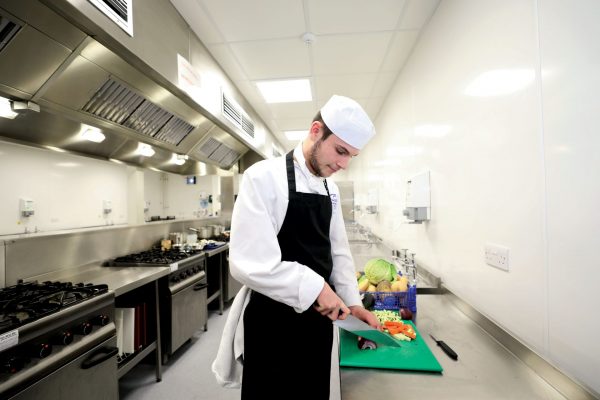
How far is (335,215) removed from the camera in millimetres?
1371

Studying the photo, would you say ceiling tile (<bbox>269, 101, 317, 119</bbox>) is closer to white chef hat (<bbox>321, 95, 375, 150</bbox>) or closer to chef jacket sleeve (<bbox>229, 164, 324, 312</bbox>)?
white chef hat (<bbox>321, 95, 375, 150</bbox>)

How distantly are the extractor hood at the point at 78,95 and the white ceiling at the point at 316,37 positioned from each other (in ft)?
2.00

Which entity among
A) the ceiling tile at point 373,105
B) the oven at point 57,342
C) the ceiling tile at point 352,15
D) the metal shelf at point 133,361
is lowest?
the metal shelf at point 133,361

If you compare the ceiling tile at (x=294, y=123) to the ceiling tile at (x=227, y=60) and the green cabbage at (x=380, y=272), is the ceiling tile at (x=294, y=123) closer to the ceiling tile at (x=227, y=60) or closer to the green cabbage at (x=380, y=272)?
the ceiling tile at (x=227, y=60)

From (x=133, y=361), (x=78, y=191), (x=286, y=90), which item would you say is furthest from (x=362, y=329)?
(x=78, y=191)

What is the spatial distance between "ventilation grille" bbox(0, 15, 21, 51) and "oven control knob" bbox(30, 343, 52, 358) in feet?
4.73

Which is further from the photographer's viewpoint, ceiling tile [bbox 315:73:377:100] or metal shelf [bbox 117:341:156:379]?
ceiling tile [bbox 315:73:377:100]

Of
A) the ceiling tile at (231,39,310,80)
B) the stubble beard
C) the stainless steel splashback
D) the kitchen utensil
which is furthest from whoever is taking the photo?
the kitchen utensil

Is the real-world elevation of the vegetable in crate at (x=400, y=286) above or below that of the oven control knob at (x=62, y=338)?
above

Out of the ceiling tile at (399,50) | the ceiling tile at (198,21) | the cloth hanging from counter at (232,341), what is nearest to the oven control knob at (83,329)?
the cloth hanging from counter at (232,341)

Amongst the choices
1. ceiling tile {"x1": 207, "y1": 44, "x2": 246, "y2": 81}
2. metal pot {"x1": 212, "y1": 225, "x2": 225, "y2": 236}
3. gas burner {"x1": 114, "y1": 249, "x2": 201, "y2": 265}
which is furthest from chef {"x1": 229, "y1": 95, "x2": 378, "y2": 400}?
metal pot {"x1": 212, "y1": 225, "x2": 225, "y2": 236}

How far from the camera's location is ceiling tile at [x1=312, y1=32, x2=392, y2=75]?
2439 millimetres

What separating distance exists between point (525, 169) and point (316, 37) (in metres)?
1.94

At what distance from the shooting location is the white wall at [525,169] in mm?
863
